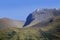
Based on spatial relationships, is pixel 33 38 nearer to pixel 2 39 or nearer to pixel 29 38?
pixel 29 38

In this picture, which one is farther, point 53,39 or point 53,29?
point 53,29

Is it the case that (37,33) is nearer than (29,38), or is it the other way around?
(29,38)

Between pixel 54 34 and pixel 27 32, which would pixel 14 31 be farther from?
pixel 54 34

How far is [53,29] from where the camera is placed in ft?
356

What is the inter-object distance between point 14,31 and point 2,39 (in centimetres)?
679

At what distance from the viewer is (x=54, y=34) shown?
99562 millimetres

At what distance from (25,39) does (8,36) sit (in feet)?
26.7

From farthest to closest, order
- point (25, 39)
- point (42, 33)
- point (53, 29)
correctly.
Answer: point (53, 29), point (42, 33), point (25, 39)

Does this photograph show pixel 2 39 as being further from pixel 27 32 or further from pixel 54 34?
pixel 54 34

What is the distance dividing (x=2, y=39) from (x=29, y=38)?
12.1m

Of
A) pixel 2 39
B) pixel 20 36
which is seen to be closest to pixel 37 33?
pixel 20 36

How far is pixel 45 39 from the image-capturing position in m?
94.6

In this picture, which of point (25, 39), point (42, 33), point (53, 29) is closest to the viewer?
point (25, 39)

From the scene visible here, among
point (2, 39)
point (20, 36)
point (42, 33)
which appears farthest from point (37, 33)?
point (2, 39)
